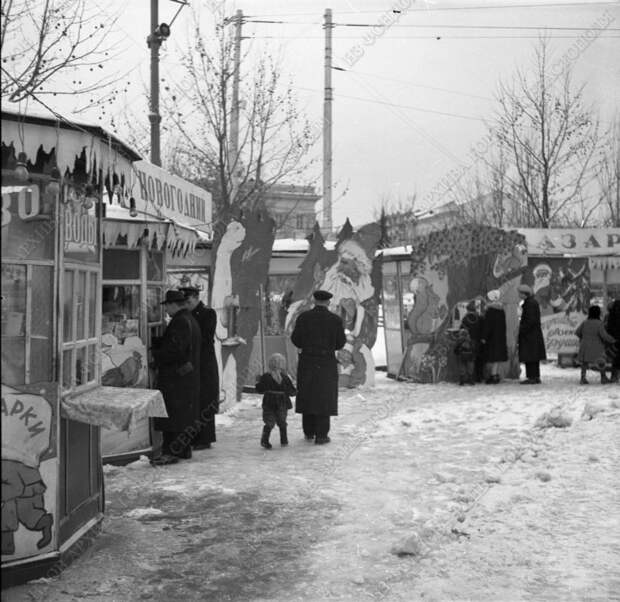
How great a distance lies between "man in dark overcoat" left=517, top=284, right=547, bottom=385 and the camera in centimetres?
1423


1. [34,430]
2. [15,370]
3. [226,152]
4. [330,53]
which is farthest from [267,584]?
[330,53]

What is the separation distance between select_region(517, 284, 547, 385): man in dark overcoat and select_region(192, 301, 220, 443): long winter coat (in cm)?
735

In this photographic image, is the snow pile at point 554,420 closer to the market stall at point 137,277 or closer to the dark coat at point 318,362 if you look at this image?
the dark coat at point 318,362

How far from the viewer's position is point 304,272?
13539 millimetres

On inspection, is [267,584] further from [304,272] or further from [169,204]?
[304,272]

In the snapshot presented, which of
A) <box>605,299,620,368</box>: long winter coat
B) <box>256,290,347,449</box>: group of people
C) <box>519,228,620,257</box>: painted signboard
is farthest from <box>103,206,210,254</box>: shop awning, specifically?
<box>519,228,620,257</box>: painted signboard

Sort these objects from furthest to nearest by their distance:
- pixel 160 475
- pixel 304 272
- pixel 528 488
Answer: pixel 304 272 < pixel 160 475 < pixel 528 488

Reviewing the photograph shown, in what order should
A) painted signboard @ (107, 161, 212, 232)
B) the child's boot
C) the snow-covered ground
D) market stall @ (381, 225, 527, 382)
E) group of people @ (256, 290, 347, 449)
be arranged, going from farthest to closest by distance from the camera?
market stall @ (381, 225, 527, 382) < group of people @ (256, 290, 347, 449) < the child's boot < painted signboard @ (107, 161, 212, 232) < the snow-covered ground

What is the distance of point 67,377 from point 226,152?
50.8 ft

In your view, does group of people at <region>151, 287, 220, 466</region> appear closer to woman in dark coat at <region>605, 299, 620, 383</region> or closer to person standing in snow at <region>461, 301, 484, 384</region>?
person standing in snow at <region>461, 301, 484, 384</region>

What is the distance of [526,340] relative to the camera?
1427cm

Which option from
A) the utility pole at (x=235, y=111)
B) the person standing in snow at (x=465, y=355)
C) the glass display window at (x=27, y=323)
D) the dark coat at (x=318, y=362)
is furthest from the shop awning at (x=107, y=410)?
the utility pole at (x=235, y=111)

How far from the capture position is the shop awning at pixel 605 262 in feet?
53.5

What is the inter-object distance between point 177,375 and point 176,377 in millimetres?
24
